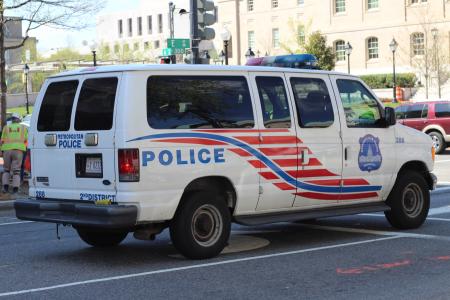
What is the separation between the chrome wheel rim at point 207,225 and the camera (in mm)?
8393

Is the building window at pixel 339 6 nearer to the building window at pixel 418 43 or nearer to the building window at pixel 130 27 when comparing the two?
the building window at pixel 418 43

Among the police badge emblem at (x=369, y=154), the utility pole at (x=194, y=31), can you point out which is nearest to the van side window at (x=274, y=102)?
the police badge emblem at (x=369, y=154)

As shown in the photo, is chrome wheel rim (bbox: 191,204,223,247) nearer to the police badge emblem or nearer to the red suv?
the police badge emblem

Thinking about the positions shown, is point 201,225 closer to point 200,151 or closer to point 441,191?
point 200,151

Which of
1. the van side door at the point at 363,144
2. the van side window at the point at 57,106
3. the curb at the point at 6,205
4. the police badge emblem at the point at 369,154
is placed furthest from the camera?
the curb at the point at 6,205

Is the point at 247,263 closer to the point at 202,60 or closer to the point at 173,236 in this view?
the point at 173,236

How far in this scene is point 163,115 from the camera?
812 cm

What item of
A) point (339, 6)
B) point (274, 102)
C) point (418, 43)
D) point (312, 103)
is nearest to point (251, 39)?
point (339, 6)

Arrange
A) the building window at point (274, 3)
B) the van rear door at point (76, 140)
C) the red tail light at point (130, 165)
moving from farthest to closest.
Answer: the building window at point (274, 3) < the van rear door at point (76, 140) < the red tail light at point (130, 165)

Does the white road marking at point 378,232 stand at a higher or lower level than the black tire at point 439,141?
lower

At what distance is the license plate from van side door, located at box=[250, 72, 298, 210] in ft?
5.99

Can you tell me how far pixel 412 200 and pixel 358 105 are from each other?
1.68m

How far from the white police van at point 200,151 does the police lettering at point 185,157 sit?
1cm

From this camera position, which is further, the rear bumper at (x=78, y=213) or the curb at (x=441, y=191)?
the curb at (x=441, y=191)
